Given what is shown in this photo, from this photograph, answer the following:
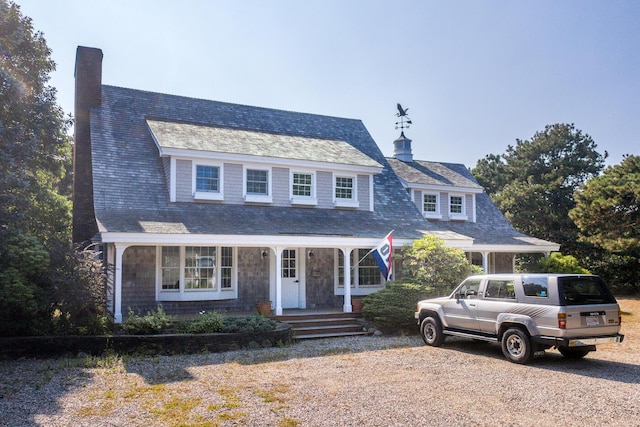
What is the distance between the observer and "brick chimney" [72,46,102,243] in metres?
17.0

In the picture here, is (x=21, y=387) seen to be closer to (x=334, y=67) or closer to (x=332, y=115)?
(x=334, y=67)

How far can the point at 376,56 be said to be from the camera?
47.8 feet

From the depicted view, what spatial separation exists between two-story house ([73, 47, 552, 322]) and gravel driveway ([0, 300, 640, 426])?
389cm

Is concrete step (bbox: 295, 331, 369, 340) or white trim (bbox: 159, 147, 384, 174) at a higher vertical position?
white trim (bbox: 159, 147, 384, 174)

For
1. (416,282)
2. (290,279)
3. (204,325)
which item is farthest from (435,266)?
(204,325)

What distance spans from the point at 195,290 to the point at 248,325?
3564 mm

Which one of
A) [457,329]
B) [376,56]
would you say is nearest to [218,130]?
[376,56]

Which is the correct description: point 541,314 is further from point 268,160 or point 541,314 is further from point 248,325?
point 268,160

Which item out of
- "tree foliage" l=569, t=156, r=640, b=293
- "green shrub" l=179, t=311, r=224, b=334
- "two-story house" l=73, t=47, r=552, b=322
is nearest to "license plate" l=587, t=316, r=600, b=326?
"two-story house" l=73, t=47, r=552, b=322

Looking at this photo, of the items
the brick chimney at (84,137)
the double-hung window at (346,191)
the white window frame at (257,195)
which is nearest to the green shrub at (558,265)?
the double-hung window at (346,191)

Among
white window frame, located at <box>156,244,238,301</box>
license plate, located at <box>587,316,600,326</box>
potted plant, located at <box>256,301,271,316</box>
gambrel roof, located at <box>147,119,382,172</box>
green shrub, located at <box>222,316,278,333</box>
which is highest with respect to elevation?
gambrel roof, located at <box>147,119,382,172</box>

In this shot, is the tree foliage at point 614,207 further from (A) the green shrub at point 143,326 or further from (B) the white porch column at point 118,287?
(B) the white porch column at point 118,287

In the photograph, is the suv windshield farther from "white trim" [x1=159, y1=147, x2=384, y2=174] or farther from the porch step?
"white trim" [x1=159, y1=147, x2=384, y2=174]

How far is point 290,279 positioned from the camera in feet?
55.7
